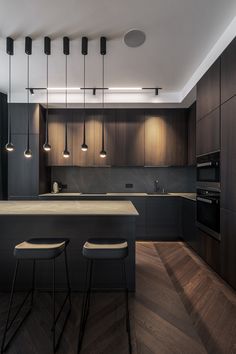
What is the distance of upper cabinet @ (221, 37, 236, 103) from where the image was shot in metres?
2.15

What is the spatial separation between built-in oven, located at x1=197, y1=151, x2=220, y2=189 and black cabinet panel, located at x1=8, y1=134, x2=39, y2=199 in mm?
3013

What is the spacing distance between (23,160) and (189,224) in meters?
3.37

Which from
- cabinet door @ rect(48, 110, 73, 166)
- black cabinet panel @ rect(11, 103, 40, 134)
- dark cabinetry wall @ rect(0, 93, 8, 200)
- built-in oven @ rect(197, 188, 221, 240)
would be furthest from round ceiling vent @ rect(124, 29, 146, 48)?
dark cabinetry wall @ rect(0, 93, 8, 200)

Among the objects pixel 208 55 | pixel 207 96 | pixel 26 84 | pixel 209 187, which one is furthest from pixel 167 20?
pixel 26 84

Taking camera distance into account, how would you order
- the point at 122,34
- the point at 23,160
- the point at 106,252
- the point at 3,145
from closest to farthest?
the point at 106,252, the point at 122,34, the point at 3,145, the point at 23,160

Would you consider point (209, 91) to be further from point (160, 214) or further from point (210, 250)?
point (160, 214)

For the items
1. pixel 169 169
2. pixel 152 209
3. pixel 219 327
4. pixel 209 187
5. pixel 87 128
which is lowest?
pixel 219 327

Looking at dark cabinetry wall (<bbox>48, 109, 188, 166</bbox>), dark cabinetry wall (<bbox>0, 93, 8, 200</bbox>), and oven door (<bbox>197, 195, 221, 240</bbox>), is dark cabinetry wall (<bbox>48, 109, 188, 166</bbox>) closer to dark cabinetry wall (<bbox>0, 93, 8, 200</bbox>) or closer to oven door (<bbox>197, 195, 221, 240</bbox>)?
dark cabinetry wall (<bbox>0, 93, 8, 200</bbox>)

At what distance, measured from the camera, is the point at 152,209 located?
3.99 meters

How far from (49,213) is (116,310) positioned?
1130 mm

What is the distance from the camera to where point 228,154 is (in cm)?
228

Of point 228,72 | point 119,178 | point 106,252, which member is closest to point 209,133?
point 228,72

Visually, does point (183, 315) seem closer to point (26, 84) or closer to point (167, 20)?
point (167, 20)

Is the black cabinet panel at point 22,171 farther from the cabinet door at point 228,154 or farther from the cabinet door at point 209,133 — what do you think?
the cabinet door at point 228,154
